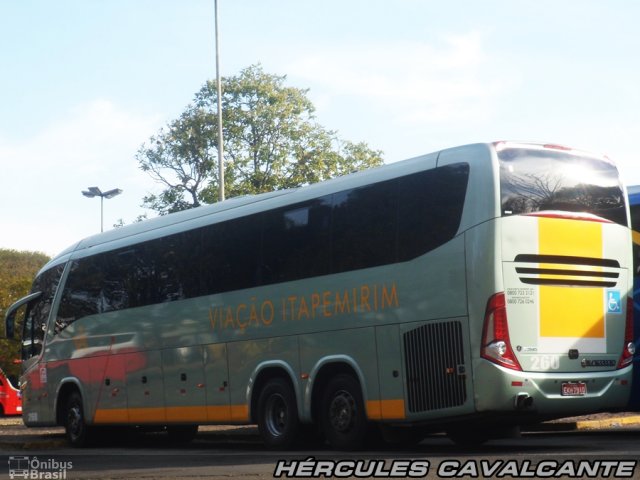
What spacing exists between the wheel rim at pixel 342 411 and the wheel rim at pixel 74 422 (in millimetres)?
7531

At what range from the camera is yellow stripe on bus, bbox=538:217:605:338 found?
14078 millimetres

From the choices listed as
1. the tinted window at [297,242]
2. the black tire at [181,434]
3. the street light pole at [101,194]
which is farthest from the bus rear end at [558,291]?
the street light pole at [101,194]

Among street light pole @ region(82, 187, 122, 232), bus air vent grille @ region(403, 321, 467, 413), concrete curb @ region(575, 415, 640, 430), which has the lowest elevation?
concrete curb @ region(575, 415, 640, 430)

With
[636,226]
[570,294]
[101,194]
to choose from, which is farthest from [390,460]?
[101,194]

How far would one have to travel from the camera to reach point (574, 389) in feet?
46.5

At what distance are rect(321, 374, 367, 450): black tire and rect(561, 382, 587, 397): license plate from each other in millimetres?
2608

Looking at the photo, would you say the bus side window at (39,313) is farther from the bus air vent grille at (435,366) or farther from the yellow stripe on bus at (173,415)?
the bus air vent grille at (435,366)

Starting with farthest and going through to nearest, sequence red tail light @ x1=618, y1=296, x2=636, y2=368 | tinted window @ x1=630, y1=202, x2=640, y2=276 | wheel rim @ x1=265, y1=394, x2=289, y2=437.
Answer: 1. wheel rim @ x1=265, y1=394, x2=289, y2=437
2. tinted window @ x1=630, y1=202, x2=640, y2=276
3. red tail light @ x1=618, y1=296, x2=636, y2=368

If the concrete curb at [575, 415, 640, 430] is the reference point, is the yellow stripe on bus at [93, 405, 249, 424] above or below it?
above

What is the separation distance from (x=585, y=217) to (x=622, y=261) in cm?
87

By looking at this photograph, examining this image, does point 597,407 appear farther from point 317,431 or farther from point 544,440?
point 317,431

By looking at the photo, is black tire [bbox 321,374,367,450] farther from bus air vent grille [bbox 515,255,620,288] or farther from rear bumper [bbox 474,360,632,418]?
bus air vent grille [bbox 515,255,620,288]

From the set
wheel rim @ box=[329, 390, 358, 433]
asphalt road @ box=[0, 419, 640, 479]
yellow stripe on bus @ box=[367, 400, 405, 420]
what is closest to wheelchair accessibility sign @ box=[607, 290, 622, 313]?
asphalt road @ box=[0, 419, 640, 479]

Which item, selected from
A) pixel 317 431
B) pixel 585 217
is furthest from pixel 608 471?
pixel 317 431
